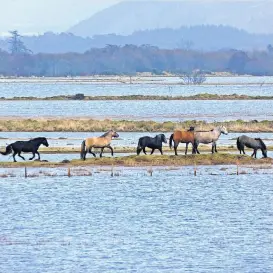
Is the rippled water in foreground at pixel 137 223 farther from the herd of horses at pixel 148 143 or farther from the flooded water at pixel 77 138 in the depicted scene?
the flooded water at pixel 77 138

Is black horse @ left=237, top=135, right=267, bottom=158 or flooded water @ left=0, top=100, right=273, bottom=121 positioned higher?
black horse @ left=237, top=135, right=267, bottom=158

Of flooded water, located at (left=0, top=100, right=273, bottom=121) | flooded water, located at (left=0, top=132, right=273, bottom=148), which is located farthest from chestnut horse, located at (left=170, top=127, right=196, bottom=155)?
flooded water, located at (left=0, top=100, right=273, bottom=121)

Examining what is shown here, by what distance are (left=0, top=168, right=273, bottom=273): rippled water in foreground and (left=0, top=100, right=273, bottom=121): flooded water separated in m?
42.1

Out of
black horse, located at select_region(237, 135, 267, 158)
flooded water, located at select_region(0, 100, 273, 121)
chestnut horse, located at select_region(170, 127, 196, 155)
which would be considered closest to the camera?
black horse, located at select_region(237, 135, 267, 158)

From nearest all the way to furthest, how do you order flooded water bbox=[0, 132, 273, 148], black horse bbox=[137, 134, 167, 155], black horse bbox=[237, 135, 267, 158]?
black horse bbox=[137, 134, 167, 155]
black horse bbox=[237, 135, 267, 158]
flooded water bbox=[0, 132, 273, 148]

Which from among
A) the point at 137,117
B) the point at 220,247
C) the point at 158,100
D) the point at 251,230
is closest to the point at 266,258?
the point at 220,247

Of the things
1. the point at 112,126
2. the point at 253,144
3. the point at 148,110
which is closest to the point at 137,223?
the point at 253,144

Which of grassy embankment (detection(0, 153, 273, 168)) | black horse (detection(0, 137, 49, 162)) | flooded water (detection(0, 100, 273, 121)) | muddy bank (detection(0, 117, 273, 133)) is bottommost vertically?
flooded water (detection(0, 100, 273, 121))

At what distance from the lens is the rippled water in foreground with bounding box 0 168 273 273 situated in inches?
1214

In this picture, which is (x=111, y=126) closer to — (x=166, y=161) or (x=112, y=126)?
(x=112, y=126)

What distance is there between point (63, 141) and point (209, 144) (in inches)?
302

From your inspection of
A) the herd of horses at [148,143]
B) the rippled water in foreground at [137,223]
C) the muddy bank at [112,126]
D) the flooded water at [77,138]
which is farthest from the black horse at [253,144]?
the muddy bank at [112,126]

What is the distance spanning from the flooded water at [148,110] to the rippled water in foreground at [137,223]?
42.1m

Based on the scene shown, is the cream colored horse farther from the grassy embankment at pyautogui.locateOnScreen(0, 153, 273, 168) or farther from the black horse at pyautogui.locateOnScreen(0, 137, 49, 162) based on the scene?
the black horse at pyautogui.locateOnScreen(0, 137, 49, 162)
